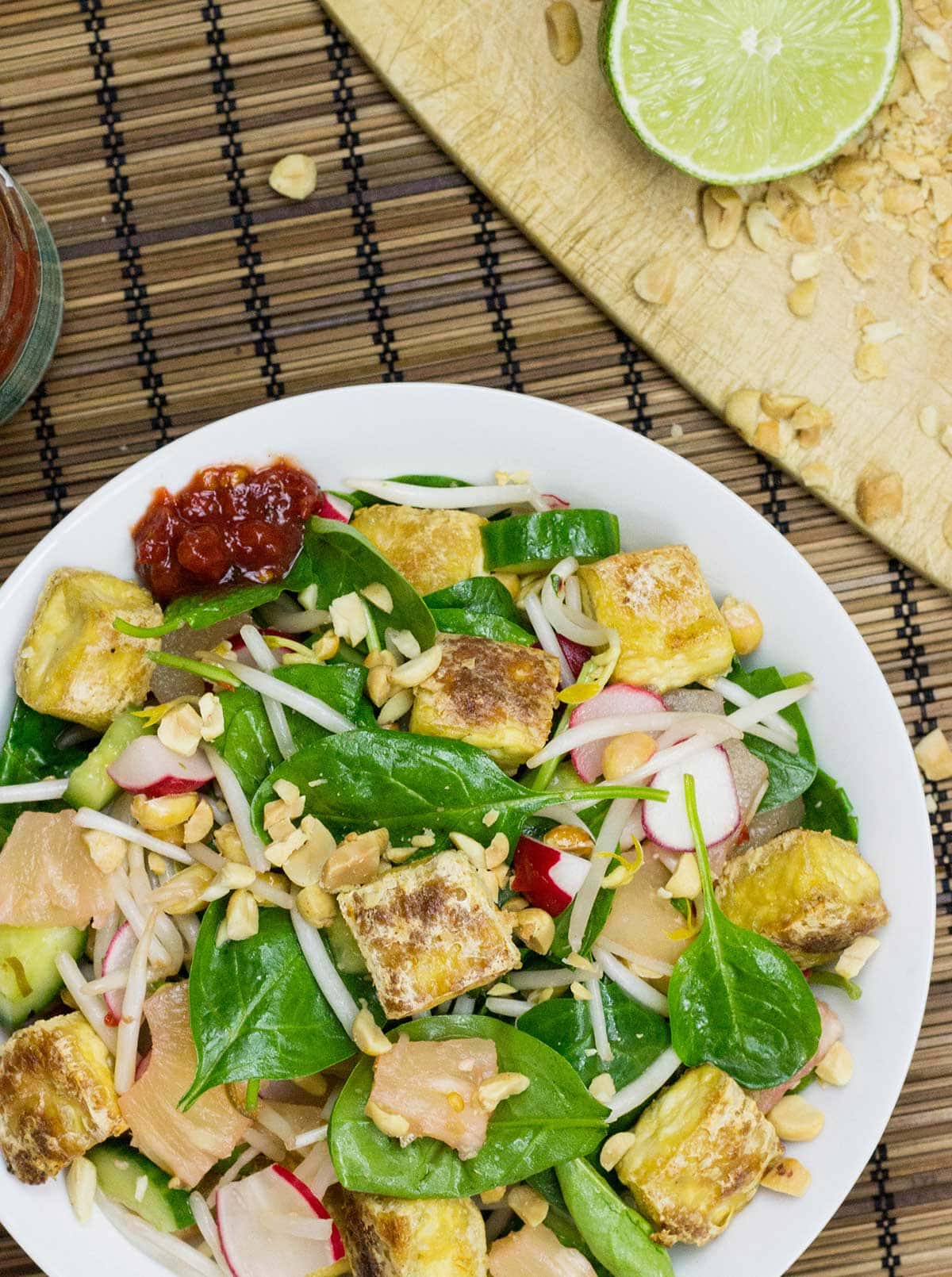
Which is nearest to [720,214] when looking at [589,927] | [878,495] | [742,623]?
[878,495]

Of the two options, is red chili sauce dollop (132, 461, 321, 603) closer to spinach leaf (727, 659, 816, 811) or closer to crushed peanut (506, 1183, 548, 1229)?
spinach leaf (727, 659, 816, 811)

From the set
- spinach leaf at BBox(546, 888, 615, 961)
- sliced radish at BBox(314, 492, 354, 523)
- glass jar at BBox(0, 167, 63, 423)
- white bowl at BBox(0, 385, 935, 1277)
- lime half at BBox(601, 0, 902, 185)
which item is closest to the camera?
spinach leaf at BBox(546, 888, 615, 961)

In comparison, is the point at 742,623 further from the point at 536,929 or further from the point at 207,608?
the point at 207,608

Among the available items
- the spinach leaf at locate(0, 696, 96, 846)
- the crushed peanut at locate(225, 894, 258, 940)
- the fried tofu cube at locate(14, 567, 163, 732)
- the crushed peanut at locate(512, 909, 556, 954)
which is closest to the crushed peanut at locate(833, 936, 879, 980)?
the crushed peanut at locate(512, 909, 556, 954)

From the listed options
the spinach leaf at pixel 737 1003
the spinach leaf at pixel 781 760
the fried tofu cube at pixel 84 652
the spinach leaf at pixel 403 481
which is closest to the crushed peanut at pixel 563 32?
the spinach leaf at pixel 403 481

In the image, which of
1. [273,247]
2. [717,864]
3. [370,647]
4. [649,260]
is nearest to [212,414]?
[273,247]
